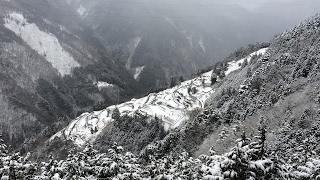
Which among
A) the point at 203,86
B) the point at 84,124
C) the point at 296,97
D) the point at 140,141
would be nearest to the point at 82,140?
the point at 84,124

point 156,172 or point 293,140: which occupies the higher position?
point 156,172

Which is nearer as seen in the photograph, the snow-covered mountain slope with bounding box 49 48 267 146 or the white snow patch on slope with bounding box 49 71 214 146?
the white snow patch on slope with bounding box 49 71 214 146

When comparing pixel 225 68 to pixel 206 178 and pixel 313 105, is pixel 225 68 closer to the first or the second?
pixel 313 105

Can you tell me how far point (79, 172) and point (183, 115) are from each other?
8809 centimetres

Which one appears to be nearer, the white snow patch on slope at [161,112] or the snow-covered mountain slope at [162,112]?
the white snow patch on slope at [161,112]

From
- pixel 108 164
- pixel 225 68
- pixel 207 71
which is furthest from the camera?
pixel 207 71

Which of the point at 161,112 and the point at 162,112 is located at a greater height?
the point at 161,112

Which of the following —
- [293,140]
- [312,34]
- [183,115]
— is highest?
[312,34]

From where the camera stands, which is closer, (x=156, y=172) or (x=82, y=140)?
(x=156, y=172)

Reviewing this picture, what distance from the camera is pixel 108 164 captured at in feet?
52.1

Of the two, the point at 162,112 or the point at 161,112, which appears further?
the point at 162,112

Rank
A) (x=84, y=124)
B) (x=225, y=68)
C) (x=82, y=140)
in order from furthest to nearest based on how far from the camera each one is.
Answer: (x=225, y=68) < (x=84, y=124) < (x=82, y=140)

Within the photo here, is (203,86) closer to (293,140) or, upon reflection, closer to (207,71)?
(207,71)

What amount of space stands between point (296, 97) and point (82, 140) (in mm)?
78797
